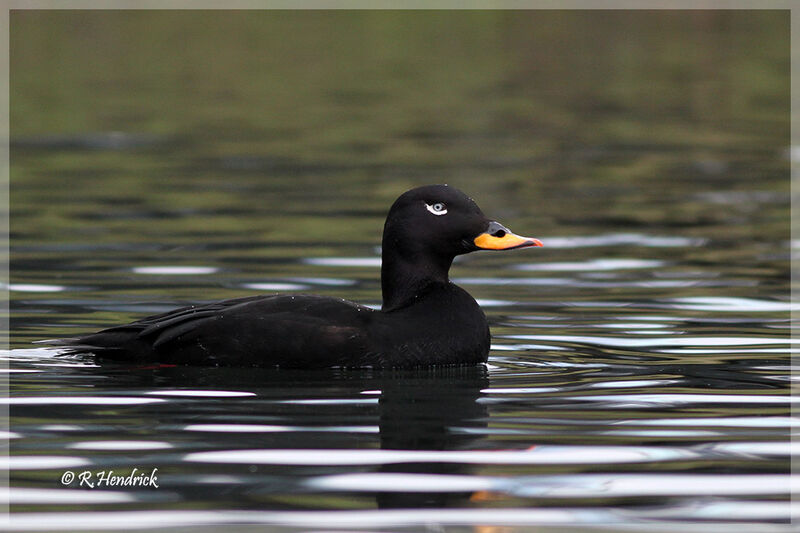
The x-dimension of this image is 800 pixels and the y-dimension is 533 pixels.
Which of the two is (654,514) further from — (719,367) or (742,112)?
(742,112)

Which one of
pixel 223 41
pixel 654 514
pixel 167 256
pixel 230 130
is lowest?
pixel 654 514

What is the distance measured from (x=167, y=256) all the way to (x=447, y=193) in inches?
184

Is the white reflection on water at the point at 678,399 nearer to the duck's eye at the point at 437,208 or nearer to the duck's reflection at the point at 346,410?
the duck's reflection at the point at 346,410

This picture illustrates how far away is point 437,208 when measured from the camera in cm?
891

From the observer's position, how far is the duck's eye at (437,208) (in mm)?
8898

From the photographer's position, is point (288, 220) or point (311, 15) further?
point (311, 15)

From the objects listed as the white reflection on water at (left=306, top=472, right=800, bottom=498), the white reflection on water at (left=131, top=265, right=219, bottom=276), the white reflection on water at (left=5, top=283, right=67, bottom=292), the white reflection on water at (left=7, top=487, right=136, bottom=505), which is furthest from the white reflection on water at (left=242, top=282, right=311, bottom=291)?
the white reflection on water at (left=7, top=487, right=136, bottom=505)

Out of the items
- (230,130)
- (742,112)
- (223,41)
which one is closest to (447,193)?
(230,130)

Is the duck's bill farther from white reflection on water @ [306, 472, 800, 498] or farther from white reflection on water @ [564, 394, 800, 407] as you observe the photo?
white reflection on water @ [306, 472, 800, 498]

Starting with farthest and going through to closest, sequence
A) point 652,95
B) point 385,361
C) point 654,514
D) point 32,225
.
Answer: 1. point 652,95
2. point 32,225
3. point 385,361
4. point 654,514

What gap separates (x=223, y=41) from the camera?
47375mm

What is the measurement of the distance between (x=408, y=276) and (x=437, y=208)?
410 millimetres

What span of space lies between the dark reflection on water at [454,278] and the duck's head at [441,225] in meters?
0.71

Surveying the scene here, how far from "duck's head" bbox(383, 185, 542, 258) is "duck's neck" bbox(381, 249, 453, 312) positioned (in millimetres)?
51
